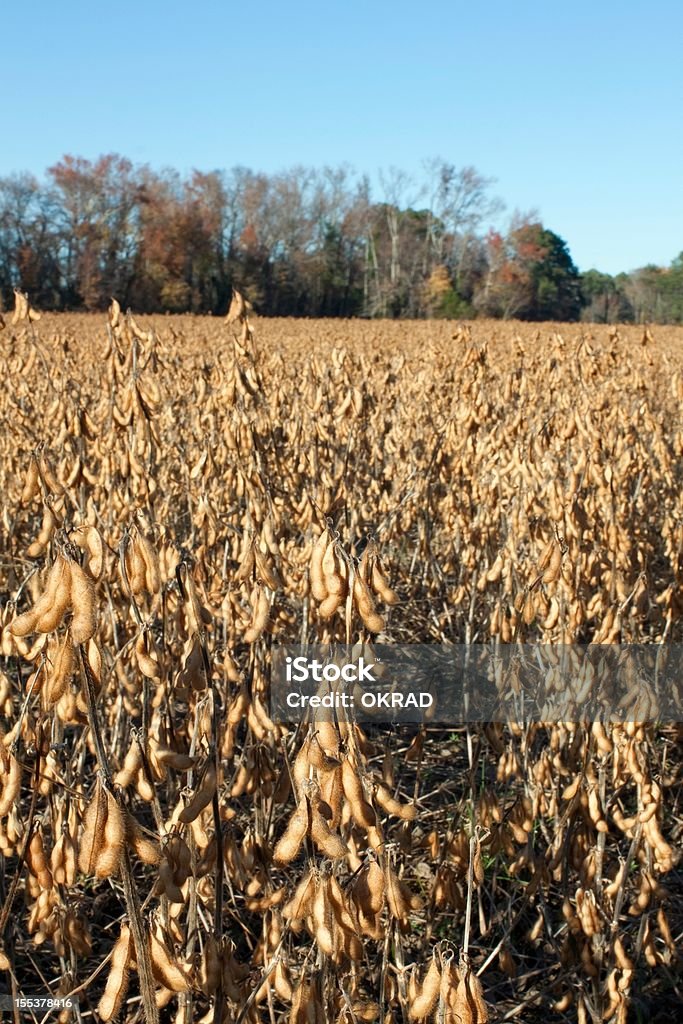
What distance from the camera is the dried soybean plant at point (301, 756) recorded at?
3.99ft

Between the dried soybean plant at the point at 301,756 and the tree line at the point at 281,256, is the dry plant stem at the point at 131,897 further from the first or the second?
the tree line at the point at 281,256

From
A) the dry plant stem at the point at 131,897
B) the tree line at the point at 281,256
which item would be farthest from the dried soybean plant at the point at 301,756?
the tree line at the point at 281,256

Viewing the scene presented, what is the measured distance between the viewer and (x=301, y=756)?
1.14 meters

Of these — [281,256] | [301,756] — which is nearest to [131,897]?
[301,756]

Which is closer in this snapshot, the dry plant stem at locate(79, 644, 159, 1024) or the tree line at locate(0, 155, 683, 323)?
the dry plant stem at locate(79, 644, 159, 1024)

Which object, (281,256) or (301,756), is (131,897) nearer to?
(301,756)

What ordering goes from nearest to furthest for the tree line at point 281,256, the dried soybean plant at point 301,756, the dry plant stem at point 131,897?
the dry plant stem at point 131,897
the dried soybean plant at point 301,756
the tree line at point 281,256

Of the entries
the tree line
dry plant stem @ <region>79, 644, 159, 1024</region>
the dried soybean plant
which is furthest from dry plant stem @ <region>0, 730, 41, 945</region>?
the tree line

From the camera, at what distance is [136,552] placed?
1.49m

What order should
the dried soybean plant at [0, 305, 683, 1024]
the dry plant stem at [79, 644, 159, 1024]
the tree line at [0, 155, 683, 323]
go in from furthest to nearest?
the tree line at [0, 155, 683, 323], the dried soybean plant at [0, 305, 683, 1024], the dry plant stem at [79, 644, 159, 1024]

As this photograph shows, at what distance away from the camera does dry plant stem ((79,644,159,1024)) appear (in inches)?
43.0

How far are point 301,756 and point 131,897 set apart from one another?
0.94 feet

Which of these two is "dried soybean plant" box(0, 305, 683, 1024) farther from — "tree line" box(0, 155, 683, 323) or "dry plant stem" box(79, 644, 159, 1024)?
"tree line" box(0, 155, 683, 323)

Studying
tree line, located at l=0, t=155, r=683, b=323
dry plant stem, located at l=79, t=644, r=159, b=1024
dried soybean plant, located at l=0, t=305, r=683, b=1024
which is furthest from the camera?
tree line, located at l=0, t=155, r=683, b=323
